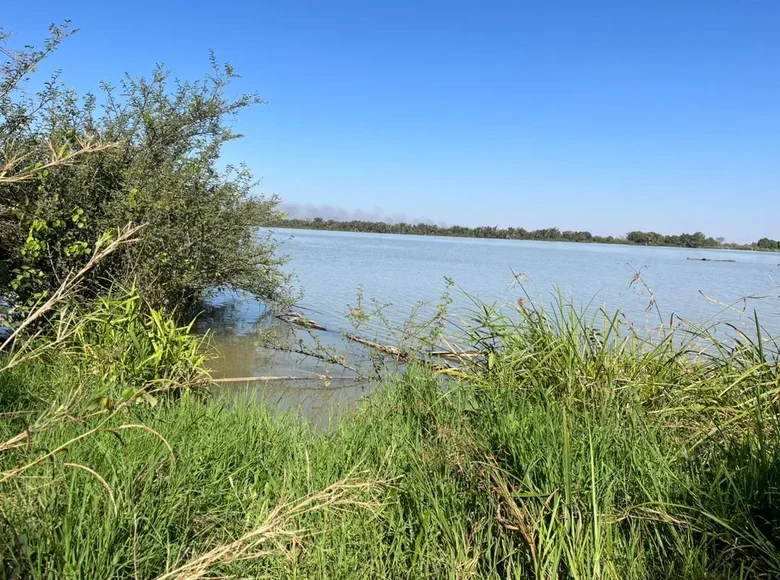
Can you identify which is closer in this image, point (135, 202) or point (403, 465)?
point (403, 465)

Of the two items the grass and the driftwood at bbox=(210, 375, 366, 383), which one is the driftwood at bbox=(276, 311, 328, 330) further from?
the grass

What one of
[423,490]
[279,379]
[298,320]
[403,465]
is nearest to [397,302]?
[298,320]

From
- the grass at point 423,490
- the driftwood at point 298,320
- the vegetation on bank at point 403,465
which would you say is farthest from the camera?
the driftwood at point 298,320

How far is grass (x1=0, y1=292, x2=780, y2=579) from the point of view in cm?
226

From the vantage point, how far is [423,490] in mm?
2928

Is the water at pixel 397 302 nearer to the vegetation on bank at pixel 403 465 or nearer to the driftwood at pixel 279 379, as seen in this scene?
the driftwood at pixel 279 379

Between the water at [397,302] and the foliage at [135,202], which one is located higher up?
the foliage at [135,202]

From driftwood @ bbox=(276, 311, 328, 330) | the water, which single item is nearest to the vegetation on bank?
the water

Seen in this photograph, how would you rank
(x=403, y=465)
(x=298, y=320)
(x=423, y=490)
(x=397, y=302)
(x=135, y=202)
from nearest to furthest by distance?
(x=423, y=490)
(x=403, y=465)
(x=135, y=202)
(x=298, y=320)
(x=397, y=302)

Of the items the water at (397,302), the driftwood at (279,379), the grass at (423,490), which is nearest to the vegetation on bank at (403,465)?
the grass at (423,490)

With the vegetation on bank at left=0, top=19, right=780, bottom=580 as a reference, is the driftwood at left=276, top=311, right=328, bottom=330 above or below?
below

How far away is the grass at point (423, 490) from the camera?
2.26m

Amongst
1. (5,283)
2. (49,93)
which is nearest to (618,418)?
(5,283)

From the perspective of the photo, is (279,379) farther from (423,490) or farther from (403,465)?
Answer: (423,490)
